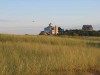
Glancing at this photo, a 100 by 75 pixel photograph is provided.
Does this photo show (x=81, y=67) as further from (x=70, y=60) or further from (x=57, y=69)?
(x=57, y=69)

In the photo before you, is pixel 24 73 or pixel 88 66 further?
pixel 88 66

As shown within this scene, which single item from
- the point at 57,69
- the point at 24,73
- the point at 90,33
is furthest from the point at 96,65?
the point at 90,33

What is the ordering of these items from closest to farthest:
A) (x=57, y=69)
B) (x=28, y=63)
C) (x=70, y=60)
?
(x=28, y=63) < (x=57, y=69) < (x=70, y=60)

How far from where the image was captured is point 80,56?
38.3 feet

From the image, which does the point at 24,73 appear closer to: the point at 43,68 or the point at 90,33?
the point at 43,68

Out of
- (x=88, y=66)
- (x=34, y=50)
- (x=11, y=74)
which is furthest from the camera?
(x=34, y=50)

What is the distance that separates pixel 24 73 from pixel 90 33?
63188 mm

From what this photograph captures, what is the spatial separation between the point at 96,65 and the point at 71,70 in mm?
1841

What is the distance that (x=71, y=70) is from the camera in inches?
399

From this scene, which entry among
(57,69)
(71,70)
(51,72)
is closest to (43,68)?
(51,72)

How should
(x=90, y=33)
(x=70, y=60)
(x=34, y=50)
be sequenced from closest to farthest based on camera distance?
(x=70, y=60), (x=34, y=50), (x=90, y=33)

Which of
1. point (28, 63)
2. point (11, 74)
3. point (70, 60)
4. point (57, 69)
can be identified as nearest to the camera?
point (11, 74)

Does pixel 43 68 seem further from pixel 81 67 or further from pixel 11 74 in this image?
pixel 81 67

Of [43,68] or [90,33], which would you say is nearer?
[43,68]
